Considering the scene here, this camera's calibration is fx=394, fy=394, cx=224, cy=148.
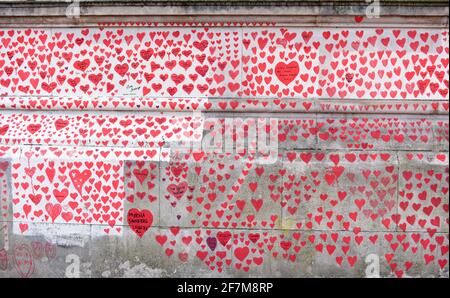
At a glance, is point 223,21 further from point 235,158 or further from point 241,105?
point 235,158

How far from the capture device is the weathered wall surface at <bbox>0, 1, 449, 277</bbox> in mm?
5164

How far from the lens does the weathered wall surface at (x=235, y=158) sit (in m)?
5.16

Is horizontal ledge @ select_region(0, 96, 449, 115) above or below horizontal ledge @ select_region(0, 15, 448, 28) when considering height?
below

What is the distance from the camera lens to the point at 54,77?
5.61m

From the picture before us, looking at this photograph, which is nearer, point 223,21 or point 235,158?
point 235,158

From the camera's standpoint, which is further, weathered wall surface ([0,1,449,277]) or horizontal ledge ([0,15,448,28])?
horizontal ledge ([0,15,448,28])

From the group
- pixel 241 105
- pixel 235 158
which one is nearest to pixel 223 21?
pixel 241 105

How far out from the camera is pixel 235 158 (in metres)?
5.27

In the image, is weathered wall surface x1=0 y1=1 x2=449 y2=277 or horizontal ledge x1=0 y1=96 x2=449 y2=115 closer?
weathered wall surface x1=0 y1=1 x2=449 y2=277

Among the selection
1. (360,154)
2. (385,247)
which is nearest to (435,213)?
(385,247)

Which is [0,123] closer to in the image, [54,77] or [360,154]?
[54,77]

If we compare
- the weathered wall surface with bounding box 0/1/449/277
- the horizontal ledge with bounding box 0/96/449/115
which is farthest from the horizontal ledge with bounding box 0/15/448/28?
the horizontal ledge with bounding box 0/96/449/115

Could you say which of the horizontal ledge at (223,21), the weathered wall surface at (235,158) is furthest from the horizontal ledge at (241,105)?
the horizontal ledge at (223,21)

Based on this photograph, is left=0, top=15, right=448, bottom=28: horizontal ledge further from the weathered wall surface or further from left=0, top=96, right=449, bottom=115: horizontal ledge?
left=0, top=96, right=449, bottom=115: horizontal ledge
